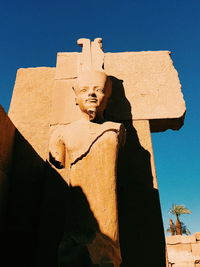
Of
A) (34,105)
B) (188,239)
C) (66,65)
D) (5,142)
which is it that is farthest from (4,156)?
(188,239)

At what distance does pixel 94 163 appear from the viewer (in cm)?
230

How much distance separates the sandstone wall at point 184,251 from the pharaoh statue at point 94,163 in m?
9.86

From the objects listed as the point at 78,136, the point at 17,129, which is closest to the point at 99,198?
the point at 78,136

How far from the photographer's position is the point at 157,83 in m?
3.35

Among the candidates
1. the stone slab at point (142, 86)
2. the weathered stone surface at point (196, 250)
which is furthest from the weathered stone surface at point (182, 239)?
the stone slab at point (142, 86)

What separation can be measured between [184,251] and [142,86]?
31.5 ft

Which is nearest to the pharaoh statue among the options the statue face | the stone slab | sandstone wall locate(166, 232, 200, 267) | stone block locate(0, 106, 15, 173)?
the statue face

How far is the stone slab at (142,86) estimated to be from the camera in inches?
123

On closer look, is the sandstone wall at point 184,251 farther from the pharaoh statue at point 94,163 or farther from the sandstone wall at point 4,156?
the pharaoh statue at point 94,163

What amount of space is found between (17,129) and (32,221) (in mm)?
1083

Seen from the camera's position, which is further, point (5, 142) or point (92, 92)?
point (5, 142)

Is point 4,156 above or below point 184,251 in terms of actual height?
above

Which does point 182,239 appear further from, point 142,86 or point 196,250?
point 142,86

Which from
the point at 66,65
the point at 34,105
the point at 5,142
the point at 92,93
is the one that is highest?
the point at 66,65
